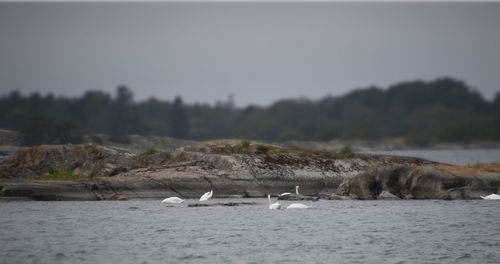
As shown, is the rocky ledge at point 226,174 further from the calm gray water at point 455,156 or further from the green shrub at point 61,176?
the calm gray water at point 455,156

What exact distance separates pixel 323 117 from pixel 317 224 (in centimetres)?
14469

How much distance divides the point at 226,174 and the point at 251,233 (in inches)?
562

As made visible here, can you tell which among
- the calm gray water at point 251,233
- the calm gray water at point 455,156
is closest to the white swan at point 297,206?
the calm gray water at point 251,233

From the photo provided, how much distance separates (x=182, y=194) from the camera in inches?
1978

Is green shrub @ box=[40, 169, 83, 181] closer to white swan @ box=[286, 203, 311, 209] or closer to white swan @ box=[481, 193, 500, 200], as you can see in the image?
white swan @ box=[286, 203, 311, 209]

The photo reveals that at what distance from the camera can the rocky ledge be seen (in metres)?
48.4

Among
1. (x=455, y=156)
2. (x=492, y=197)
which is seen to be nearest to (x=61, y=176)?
(x=492, y=197)

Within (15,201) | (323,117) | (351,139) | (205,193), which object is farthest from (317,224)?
(323,117)

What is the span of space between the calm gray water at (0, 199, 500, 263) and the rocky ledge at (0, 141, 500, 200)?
1398 millimetres

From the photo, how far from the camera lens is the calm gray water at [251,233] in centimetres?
3091

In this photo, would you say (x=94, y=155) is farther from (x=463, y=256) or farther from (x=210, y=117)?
(x=210, y=117)

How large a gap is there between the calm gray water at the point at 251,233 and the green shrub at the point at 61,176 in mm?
Answer: 4257

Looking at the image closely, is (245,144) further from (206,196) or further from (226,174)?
(206,196)

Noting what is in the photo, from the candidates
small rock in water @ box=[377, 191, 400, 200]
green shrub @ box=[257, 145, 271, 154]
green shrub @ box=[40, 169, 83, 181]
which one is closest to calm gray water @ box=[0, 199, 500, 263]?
small rock in water @ box=[377, 191, 400, 200]
